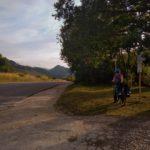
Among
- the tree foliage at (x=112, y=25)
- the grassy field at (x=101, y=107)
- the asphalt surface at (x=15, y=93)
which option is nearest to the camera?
the grassy field at (x=101, y=107)

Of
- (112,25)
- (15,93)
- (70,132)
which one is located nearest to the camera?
(70,132)

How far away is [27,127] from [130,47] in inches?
391

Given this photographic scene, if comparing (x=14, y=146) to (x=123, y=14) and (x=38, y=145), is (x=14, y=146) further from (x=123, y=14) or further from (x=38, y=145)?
(x=123, y=14)

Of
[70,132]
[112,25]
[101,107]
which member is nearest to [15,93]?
[112,25]

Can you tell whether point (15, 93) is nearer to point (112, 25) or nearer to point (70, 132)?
point (112, 25)

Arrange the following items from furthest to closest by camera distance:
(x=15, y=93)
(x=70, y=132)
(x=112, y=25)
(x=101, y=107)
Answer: (x=15, y=93), (x=112, y=25), (x=101, y=107), (x=70, y=132)

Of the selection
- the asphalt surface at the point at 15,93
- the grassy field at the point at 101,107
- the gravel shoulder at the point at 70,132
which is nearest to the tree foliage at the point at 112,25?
the grassy field at the point at 101,107

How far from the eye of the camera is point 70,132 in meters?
14.1

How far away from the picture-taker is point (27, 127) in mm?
15109

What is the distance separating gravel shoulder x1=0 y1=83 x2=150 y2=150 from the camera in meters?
12.2

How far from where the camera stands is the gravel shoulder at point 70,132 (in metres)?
12.2

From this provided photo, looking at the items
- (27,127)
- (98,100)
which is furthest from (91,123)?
(98,100)

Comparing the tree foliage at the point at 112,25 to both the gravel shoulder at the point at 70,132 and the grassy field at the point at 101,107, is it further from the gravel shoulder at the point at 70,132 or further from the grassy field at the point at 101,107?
the gravel shoulder at the point at 70,132

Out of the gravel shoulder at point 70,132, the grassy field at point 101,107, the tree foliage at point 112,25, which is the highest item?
the tree foliage at point 112,25
